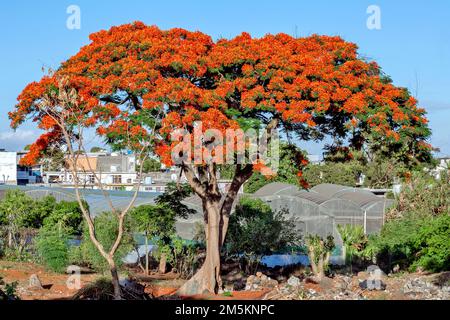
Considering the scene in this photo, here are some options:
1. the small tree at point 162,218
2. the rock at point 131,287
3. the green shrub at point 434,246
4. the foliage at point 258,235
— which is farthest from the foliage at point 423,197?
the rock at point 131,287

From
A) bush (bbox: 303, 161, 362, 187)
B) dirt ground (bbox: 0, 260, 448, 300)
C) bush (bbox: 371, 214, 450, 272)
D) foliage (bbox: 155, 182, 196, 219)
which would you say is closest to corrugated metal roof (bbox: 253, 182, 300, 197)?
bush (bbox: 371, 214, 450, 272)

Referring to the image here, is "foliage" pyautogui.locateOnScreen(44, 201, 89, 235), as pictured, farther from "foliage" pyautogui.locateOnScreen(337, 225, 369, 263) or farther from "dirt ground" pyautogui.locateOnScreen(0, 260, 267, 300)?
"foliage" pyautogui.locateOnScreen(337, 225, 369, 263)

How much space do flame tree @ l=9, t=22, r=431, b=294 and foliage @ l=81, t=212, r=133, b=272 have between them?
3099 millimetres

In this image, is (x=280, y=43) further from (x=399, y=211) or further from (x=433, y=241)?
(x=399, y=211)

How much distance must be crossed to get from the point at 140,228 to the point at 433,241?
833 centimetres

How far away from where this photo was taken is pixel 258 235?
71.5 feet

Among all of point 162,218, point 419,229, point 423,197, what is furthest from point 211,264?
point 423,197

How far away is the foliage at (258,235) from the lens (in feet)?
71.7

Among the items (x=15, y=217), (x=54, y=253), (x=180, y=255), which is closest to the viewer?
(x=54, y=253)

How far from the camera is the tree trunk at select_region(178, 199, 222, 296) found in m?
16.2

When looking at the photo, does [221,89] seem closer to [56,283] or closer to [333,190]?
[56,283]

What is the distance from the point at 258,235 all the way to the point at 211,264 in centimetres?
569

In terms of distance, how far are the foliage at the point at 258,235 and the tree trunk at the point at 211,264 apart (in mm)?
5299
